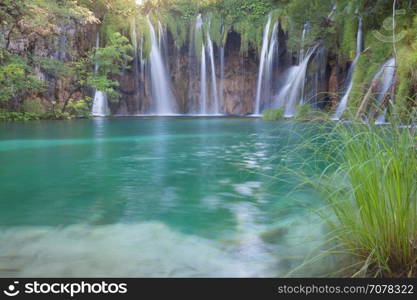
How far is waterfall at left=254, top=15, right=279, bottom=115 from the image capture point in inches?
1016

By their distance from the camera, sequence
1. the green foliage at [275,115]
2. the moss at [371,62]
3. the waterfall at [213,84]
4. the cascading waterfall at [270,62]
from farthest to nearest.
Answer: the waterfall at [213,84] → the cascading waterfall at [270,62] → the green foliage at [275,115] → the moss at [371,62]

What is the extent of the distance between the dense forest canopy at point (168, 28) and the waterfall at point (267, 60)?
29.4 inches

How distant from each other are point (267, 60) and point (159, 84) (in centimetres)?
727

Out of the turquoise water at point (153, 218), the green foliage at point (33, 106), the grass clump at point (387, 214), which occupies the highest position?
the green foliage at point (33, 106)

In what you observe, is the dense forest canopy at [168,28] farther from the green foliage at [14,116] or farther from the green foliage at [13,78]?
the green foliage at [14,116]

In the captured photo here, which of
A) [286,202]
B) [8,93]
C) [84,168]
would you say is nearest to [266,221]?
[286,202]

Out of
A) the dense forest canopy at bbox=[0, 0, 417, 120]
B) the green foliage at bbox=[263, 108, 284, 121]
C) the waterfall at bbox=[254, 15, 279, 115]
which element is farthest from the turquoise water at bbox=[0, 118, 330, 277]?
the waterfall at bbox=[254, 15, 279, 115]

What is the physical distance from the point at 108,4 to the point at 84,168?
68.7ft

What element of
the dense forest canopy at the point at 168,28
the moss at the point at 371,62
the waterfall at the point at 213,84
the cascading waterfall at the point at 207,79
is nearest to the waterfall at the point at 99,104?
the dense forest canopy at the point at 168,28

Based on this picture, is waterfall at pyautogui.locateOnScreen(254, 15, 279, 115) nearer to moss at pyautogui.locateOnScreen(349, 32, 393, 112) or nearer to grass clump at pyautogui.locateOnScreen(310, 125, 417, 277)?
moss at pyautogui.locateOnScreen(349, 32, 393, 112)

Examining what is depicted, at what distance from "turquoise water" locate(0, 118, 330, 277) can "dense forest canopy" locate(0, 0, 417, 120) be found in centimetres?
678

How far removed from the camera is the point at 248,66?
29.4 metres

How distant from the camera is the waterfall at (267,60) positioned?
1016 inches

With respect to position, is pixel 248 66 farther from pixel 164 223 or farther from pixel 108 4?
pixel 164 223
